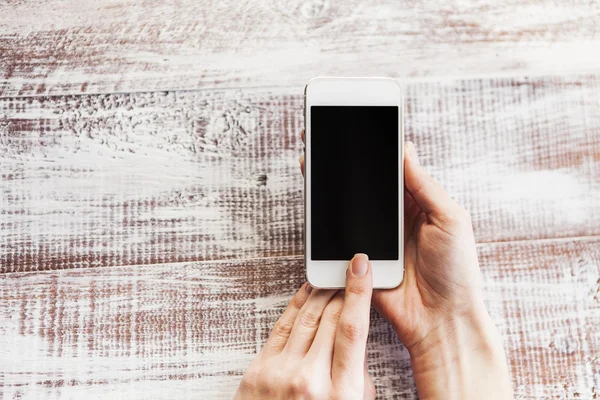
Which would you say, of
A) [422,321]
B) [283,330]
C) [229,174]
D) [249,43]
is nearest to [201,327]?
[283,330]

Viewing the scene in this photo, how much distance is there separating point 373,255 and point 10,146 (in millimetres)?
652

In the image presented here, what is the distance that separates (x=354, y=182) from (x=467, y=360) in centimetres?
33

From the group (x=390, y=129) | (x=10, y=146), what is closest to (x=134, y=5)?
(x=10, y=146)

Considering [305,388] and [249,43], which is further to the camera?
[249,43]

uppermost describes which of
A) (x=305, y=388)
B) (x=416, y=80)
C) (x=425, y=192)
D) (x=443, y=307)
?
(x=416, y=80)

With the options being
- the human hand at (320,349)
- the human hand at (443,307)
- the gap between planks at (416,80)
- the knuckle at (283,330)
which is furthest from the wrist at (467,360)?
the gap between planks at (416,80)

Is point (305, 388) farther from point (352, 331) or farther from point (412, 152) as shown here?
point (412, 152)

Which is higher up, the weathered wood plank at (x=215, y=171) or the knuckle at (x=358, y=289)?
the weathered wood plank at (x=215, y=171)

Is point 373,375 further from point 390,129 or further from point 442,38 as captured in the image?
point 442,38

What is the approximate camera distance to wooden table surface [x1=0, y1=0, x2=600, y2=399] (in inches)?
32.1

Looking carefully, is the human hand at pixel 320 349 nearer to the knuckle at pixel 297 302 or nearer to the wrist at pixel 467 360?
the knuckle at pixel 297 302

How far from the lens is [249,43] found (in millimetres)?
837

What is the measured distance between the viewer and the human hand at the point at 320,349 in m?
0.68

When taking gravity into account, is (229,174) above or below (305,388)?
above
